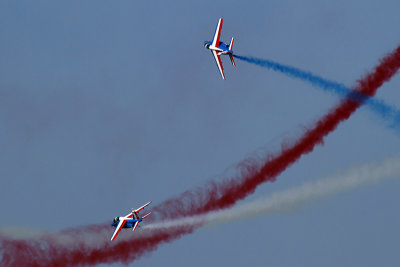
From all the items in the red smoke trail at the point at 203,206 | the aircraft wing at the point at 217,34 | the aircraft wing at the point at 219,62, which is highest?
the aircraft wing at the point at 217,34

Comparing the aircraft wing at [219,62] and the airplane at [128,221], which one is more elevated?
the aircraft wing at [219,62]

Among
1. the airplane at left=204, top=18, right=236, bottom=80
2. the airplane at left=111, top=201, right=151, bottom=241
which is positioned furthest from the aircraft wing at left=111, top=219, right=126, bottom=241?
the airplane at left=204, top=18, right=236, bottom=80

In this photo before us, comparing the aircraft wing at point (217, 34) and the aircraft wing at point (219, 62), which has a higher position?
the aircraft wing at point (217, 34)

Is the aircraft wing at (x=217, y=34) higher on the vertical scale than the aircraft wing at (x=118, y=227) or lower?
higher

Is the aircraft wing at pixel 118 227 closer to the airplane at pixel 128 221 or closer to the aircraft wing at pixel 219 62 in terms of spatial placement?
the airplane at pixel 128 221

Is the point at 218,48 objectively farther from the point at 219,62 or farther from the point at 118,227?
the point at 118,227

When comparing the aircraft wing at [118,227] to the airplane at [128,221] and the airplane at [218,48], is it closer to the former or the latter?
the airplane at [128,221]

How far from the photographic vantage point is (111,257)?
6894 centimetres

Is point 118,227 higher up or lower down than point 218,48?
lower down

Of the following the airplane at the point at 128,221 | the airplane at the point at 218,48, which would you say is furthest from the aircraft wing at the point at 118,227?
the airplane at the point at 218,48

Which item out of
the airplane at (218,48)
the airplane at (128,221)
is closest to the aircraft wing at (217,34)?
the airplane at (218,48)

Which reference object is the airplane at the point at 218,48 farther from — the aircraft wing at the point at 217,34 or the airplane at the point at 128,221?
the airplane at the point at 128,221

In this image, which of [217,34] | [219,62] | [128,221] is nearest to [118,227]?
[128,221]

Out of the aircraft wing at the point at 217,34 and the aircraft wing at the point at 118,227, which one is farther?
the aircraft wing at the point at 217,34
